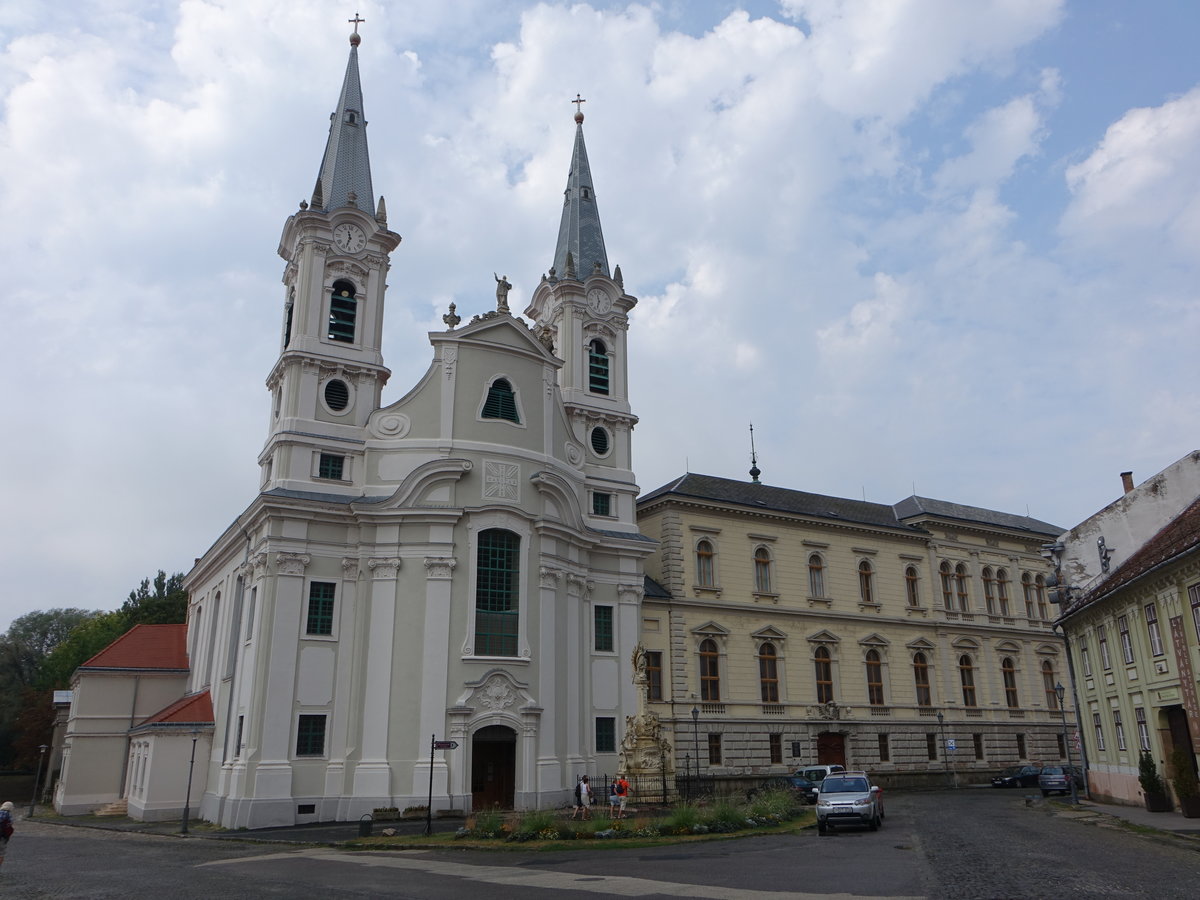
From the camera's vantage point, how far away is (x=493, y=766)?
32.6 m

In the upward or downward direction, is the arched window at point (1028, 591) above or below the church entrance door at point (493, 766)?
above

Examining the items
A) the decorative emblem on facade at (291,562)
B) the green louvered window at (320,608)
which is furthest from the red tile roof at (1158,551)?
the decorative emblem on facade at (291,562)

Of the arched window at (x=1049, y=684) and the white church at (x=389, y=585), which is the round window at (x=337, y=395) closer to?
the white church at (x=389, y=585)

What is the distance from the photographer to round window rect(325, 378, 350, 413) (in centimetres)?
3559

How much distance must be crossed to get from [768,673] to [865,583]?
8210mm

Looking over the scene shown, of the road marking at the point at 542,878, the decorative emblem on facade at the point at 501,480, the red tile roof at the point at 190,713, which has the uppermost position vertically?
the decorative emblem on facade at the point at 501,480

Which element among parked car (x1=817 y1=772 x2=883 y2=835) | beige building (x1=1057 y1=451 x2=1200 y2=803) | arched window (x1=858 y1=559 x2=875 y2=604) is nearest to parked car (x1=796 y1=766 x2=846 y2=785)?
beige building (x1=1057 y1=451 x2=1200 y2=803)

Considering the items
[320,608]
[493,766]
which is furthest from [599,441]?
[493,766]

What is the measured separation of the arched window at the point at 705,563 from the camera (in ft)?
142

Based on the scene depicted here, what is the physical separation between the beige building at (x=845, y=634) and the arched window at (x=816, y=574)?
0.07m

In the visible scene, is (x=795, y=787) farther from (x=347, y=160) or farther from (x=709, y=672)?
(x=347, y=160)

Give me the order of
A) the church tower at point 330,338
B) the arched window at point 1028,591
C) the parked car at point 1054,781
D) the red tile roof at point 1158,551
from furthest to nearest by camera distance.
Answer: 1. the arched window at point 1028,591
2. the parked car at point 1054,781
3. the church tower at point 330,338
4. the red tile roof at point 1158,551

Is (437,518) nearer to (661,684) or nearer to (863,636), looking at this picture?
(661,684)

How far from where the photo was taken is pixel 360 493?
34719mm
